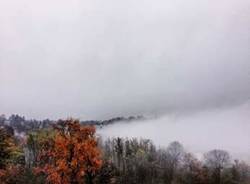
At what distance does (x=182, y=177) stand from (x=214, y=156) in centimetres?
7594

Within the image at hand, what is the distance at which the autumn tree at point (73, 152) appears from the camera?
105 ft

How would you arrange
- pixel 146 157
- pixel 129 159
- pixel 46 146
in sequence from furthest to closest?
pixel 146 157 < pixel 129 159 < pixel 46 146

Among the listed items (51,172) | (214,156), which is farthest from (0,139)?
(214,156)

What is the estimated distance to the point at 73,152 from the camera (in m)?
32.2

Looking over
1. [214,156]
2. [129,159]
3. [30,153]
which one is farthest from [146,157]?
[30,153]

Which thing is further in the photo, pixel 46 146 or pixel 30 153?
pixel 30 153

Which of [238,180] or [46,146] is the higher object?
[46,146]

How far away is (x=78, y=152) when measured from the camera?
32.0 m

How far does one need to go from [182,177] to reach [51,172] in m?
97.2

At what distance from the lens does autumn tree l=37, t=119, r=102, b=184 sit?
31.9 metres

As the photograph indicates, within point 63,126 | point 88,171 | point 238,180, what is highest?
point 63,126

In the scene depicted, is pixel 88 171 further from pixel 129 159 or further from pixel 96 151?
pixel 129 159

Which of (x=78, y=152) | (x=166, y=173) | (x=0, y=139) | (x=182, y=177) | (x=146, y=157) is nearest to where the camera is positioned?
(x=78, y=152)

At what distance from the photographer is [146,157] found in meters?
174
